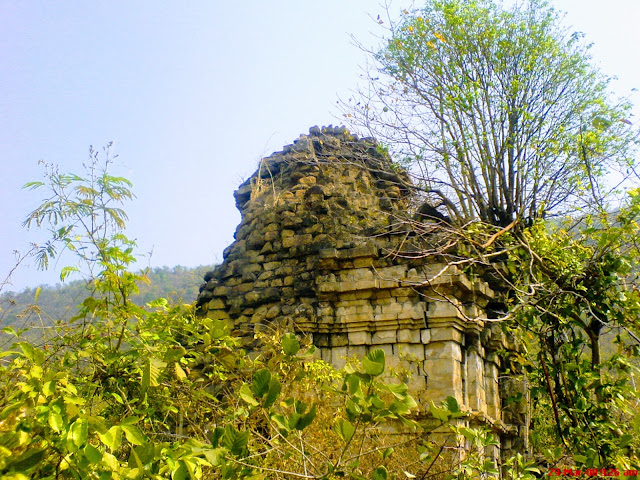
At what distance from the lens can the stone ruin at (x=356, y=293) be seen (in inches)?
212

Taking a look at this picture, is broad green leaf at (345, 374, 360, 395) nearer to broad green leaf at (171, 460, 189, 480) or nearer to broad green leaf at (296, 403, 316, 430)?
broad green leaf at (296, 403, 316, 430)

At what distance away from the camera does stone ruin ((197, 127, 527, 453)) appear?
17.6 feet

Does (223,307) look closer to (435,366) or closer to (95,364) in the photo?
(435,366)

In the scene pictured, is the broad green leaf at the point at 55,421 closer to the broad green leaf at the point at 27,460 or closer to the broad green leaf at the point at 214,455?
the broad green leaf at the point at 27,460

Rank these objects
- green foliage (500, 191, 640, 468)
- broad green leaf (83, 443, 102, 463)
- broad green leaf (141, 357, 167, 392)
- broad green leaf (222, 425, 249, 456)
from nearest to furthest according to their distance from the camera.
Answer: broad green leaf (83, 443, 102, 463), broad green leaf (222, 425, 249, 456), broad green leaf (141, 357, 167, 392), green foliage (500, 191, 640, 468)

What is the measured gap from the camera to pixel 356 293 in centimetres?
569

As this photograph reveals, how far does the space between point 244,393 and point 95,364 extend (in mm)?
1046

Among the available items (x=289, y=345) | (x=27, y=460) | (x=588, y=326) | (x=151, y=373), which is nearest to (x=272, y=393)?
(x=289, y=345)

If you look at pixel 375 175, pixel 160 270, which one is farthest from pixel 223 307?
pixel 160 270

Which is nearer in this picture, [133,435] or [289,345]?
[133,435]

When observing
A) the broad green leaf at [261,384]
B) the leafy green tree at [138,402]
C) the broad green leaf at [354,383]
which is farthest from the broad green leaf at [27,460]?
the broad green leaf at [354,383]

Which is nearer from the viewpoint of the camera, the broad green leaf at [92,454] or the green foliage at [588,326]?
the broad green leaf at [92,454]

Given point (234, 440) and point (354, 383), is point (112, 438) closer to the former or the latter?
point (234, 440)

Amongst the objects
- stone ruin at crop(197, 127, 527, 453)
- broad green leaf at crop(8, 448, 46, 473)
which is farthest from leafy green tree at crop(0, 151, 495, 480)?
stone ruin at crop(197, 127, 527, 453)
